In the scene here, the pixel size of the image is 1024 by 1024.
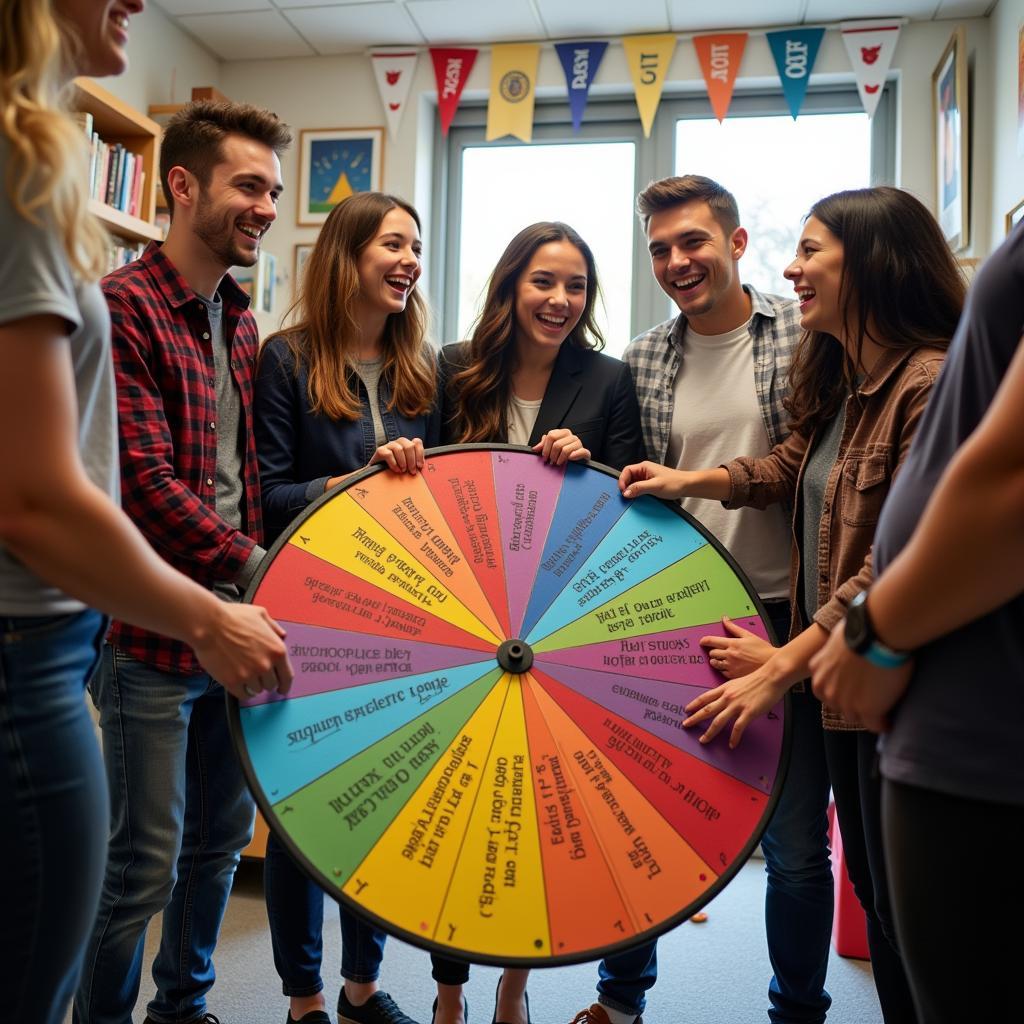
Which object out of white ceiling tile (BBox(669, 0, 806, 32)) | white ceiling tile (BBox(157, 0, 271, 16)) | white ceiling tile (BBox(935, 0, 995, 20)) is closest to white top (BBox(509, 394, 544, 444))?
white ceiling tile (BBox(669, 0, 806, 32))

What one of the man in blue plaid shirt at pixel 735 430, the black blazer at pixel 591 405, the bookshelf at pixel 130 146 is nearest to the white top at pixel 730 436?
the man in blue plaid shirt at pixel 735 430

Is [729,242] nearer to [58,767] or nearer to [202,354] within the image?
[202,354]

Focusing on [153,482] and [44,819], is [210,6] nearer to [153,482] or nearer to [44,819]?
[153,482]

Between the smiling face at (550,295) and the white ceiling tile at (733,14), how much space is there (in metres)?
2.39

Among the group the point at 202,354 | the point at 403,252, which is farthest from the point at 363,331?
the point at 202,354

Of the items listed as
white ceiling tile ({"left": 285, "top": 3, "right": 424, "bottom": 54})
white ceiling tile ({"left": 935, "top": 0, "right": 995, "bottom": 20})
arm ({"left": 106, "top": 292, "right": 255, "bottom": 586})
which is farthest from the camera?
white ceiling tile ({"left": 285, "top": 3, "right": 424, "bottom": 54})

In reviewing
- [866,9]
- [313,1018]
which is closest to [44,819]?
[313,1018]

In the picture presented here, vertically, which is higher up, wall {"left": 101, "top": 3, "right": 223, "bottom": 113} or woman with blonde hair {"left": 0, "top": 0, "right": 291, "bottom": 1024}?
wall {"left": 101, "top": 3, "right": 223, "bottom": 113}

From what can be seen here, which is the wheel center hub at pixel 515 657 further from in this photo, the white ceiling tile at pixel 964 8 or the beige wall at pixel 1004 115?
the white ceiling tile at pixel 964 8

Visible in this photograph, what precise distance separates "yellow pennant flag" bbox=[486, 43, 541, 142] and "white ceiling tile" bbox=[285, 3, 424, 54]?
372 mm

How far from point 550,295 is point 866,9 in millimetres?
2790

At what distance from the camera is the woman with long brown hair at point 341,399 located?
1986 mm

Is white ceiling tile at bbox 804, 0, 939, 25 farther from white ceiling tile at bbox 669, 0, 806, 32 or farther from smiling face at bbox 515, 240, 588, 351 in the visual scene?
smiling face at bbox 515, 240, 588, 351

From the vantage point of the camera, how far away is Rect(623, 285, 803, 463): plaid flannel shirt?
2.14 metres
